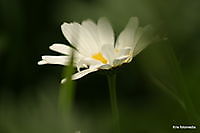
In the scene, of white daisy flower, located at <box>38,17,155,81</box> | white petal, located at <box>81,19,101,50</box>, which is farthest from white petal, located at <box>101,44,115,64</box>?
white petal, located at <box>81,19,101,50</box>

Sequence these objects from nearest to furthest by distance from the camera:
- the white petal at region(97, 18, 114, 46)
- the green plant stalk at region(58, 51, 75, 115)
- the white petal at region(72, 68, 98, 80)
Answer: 1. the green plant stalk at region(58, 51, 75, 115)
2. the white petal at region(72, 68, 98, 80)
3. the white petal at region(97, 18, 114, 46)

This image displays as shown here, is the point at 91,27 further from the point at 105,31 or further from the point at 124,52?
the point at 124,52

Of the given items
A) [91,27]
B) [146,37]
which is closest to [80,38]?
[91,27]

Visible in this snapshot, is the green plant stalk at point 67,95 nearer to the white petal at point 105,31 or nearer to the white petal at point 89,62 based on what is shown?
the white petal at point 89,62

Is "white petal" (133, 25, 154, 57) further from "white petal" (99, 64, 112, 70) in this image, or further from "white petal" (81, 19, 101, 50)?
"white petal" (81, 19, 101, 50)

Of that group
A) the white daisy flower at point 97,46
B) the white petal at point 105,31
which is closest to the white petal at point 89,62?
the white daisy flower at point 97,46

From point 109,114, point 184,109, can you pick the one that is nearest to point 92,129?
point 109,114

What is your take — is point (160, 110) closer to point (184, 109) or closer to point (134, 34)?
point (184, 109)
